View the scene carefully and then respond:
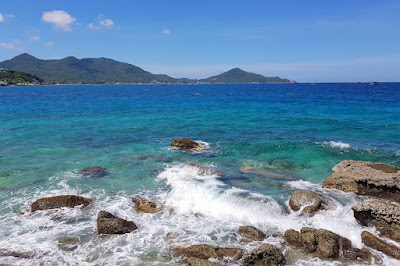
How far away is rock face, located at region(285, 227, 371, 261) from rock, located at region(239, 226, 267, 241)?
3.82ft

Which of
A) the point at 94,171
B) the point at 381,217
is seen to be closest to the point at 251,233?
the point at 381,217

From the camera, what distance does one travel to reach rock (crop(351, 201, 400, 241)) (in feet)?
39.1

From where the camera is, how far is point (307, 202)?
14500 mm

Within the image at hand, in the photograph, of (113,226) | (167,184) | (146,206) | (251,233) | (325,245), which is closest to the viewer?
(325,245)

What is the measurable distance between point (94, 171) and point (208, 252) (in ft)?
42.7

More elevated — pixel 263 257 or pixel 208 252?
pixel 263 257

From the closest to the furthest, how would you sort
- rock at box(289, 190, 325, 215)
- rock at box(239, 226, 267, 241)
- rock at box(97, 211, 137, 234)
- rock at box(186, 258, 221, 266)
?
rock at box(186, 258, 221, 266)
rock at box(239, 226, 267, 241)
rock at box(97, 211, 137, 234)
rock at box(289, 190, 325, 215)

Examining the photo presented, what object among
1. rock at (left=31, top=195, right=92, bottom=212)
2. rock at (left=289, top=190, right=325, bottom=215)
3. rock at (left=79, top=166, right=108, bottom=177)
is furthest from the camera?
rock at (left=79, top=166, right=108, bottom=177)

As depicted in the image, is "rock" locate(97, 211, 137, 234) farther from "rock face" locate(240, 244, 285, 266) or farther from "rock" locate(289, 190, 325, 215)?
"rock" locate(289, 190, 325, 215)

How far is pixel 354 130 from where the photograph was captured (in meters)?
34.4

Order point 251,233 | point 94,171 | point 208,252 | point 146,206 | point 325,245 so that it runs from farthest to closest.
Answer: point 94,171 → point 146,206 → point 251,233 → point 325,245 → point 208,252

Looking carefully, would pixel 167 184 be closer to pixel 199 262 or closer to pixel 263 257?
pixel 199 262

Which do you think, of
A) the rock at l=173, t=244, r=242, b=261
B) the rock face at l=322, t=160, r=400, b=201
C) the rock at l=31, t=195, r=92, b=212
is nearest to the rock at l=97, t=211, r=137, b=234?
the rock at l=173, t=244, r=242, b=261

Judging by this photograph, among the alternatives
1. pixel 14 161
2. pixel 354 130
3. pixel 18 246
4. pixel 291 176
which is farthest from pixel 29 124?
pixel 354 130
